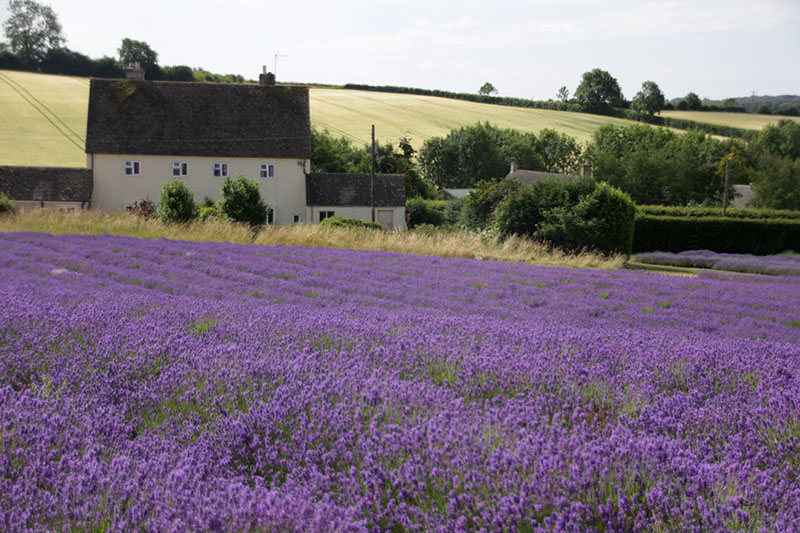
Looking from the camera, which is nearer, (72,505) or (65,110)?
(72,505)

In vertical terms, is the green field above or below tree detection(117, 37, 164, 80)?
below

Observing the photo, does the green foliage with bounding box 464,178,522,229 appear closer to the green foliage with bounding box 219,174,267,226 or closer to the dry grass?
the dry grass

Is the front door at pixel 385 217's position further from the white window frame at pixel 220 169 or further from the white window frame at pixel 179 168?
the white window frame at pixel 179 168

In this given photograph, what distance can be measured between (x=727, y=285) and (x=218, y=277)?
10.9 meters

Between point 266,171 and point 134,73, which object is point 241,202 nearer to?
point 266,171

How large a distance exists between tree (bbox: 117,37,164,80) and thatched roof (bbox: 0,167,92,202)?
49658mm

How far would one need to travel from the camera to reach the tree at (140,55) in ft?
278

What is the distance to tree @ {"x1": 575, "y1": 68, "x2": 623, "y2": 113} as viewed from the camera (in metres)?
108

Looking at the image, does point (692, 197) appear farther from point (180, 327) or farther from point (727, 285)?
point (180, 327)

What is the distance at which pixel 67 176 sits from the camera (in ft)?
129

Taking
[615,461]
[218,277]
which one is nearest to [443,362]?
[615,461]

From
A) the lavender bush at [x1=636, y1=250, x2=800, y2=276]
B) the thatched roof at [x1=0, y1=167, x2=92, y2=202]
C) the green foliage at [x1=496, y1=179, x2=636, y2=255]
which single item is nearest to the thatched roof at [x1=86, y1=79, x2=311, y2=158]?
the thatched roof at [x1=0, y1=167, x2=92, y2=202]

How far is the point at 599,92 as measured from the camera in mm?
108062

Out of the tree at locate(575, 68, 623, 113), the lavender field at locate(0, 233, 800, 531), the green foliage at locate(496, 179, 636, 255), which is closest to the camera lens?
the lavender field at locate(0, 233, 800, 531)
